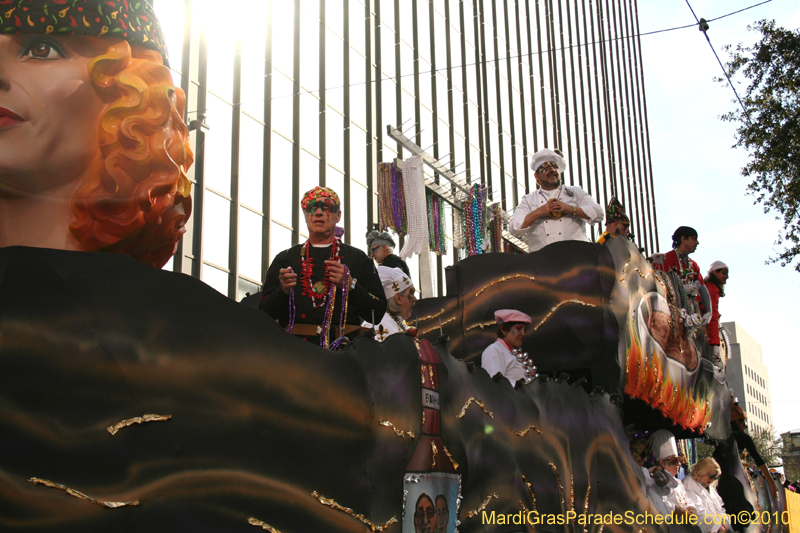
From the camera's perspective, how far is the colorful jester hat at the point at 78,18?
375cm

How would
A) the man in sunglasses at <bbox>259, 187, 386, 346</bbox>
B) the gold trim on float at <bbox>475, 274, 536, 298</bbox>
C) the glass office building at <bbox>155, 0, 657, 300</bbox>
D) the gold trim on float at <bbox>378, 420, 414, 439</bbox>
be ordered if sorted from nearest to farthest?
the gold trim on float at <bbox>378, 420, 414, 439</bbox>, the man in sunglasses at <bbox>259, 187, 386, 346</bbox>, the gold trim on float at <bbox>475, 274, 536, 298</bbox>, the glass office building at <bbox>155, 0, 657, 300</bbox>

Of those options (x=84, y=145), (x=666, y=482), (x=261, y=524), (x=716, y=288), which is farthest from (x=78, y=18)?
(x=716, y=288)

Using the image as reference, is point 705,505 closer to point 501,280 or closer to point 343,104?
point 501,280

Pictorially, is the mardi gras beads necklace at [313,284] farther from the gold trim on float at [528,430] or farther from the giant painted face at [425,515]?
the gold trim on float at [528,430]

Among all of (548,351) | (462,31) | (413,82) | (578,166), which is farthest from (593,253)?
(578,166)

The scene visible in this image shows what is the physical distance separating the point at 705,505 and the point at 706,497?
0.15 m

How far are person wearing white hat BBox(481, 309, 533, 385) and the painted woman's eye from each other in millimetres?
4038

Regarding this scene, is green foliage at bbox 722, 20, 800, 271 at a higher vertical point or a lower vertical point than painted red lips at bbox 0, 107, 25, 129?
higher

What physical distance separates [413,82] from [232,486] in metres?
22.1

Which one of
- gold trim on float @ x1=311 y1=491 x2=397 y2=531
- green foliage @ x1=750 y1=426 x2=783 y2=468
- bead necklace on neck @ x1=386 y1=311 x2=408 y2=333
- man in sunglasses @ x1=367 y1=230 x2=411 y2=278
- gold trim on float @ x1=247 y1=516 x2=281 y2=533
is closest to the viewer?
gold trim on float @ x1=247 y1=516 x2=281 y2=533

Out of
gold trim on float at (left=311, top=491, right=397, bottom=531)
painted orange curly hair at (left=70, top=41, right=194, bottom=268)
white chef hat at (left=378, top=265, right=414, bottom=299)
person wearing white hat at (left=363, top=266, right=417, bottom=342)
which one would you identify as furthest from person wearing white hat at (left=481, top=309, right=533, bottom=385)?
painted orange curly hair at (left=70, top=41, right=194, bottom=268)

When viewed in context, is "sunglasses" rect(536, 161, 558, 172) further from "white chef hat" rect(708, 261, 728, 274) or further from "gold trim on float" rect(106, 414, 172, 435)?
"gold trim on float" rect(106, 414, 172, 435)

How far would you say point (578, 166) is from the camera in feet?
123

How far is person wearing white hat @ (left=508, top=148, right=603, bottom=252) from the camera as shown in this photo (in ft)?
27.6
